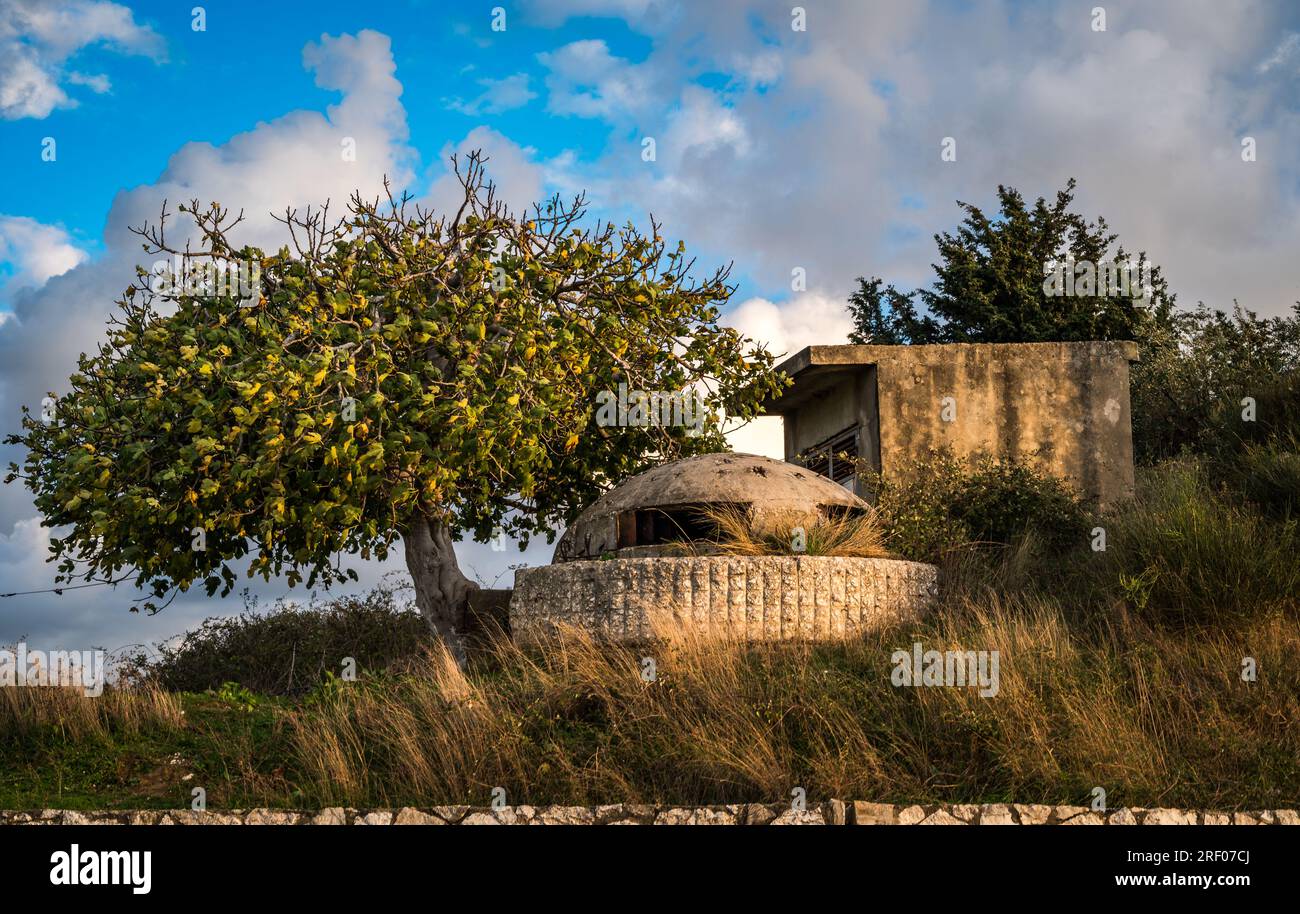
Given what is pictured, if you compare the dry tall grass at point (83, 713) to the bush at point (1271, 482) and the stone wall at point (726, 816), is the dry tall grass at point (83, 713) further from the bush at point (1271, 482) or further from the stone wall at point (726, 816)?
the bush at point (1271, 482)

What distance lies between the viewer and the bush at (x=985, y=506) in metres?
14.1

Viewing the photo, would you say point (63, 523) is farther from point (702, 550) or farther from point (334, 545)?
point (702, 550)

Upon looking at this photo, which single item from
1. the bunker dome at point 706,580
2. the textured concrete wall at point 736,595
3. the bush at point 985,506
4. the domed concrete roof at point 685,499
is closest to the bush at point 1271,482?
the bush at point 985,506

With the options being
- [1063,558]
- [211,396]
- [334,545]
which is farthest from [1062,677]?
[211,396]

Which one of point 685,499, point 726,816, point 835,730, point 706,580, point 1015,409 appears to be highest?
point 1015,409

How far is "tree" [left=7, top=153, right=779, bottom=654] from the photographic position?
473 inches

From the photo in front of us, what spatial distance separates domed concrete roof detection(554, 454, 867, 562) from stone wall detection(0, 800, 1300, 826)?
4.66 meters

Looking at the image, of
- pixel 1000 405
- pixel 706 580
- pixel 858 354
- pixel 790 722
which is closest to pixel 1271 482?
pixel 1000 405

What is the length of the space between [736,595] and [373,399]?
405cm

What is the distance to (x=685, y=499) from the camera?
12672 mm

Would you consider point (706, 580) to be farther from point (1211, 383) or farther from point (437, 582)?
point (1211, 383)

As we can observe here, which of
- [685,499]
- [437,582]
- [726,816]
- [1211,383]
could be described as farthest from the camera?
[1211,383]

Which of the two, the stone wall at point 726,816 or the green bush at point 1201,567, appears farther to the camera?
the green bush at point 1201,567

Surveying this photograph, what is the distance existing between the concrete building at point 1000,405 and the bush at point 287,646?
6.85 metres
